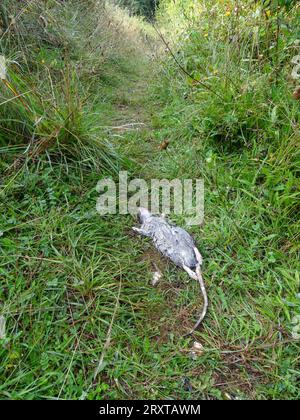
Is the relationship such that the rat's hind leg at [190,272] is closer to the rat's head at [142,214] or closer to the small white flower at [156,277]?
the small white flower at [156,277]

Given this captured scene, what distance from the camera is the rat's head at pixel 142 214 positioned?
1705mm

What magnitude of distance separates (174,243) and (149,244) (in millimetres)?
146

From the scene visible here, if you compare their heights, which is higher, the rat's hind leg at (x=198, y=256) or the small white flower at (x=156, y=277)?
the rat's hind leg at (x=198, y=256)

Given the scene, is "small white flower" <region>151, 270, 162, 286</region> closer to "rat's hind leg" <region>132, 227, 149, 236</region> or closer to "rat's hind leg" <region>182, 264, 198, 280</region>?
"rat's hind leg" <region>182, 264, 198, 280</region>

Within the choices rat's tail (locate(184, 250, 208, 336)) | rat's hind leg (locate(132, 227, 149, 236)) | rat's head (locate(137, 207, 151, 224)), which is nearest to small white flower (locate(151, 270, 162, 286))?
rat's tail (locate(184, 250, 208, 336))

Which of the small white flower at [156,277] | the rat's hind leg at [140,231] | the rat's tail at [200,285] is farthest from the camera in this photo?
the rat's hind leg at [140,231]

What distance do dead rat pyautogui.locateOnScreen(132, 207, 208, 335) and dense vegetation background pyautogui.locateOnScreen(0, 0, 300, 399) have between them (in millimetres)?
51

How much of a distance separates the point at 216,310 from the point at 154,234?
1.68ft

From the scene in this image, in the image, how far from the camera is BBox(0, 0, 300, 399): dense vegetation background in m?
1.09

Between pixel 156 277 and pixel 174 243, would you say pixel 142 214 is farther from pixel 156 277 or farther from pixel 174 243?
pixel 156 277

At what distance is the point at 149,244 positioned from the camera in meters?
1.58

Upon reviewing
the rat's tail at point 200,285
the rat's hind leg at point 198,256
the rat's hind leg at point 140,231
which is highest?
the rat's hind leg at point 140,231

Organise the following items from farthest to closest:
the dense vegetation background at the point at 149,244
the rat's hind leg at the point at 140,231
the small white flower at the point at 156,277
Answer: the rat's hind leg at the point at 140,231, the small white flower at the point at 156,277, the dense vegetation background at the point at 149,244

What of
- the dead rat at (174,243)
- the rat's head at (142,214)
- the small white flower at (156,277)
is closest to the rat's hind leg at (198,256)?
the dead rat at (174,243)
